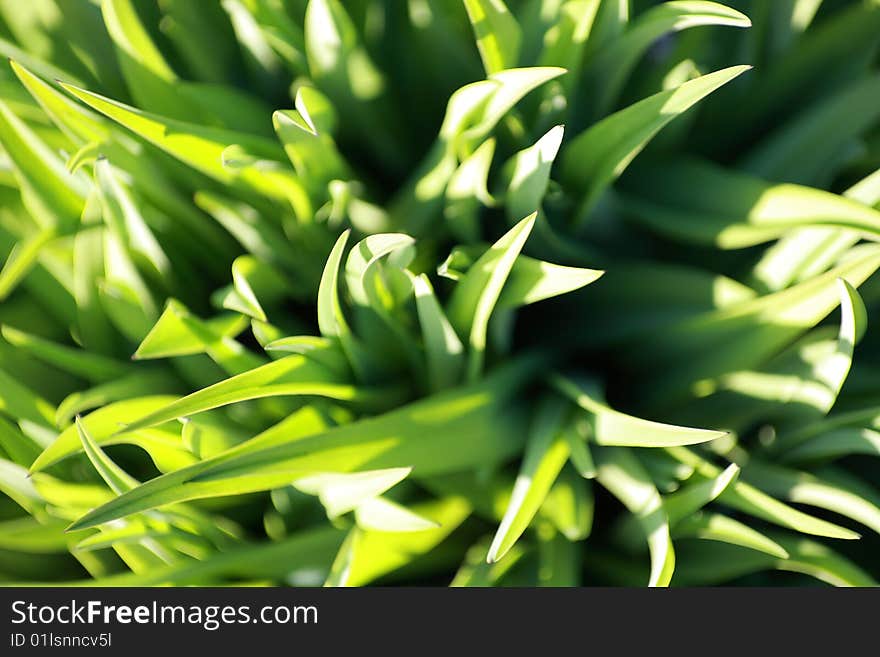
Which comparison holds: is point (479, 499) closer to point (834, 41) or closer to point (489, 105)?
point (489, 105)

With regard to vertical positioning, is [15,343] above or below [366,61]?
below

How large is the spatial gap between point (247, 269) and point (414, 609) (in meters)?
0.20

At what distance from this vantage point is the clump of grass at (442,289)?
0.43 m

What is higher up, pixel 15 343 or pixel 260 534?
pixel 15 343

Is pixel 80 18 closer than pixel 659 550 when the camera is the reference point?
No

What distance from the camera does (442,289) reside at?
497mm

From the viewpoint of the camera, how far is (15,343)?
19.1 inches

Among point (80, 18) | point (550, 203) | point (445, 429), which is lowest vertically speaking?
point (445, 429)

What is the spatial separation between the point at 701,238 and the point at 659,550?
0.18m

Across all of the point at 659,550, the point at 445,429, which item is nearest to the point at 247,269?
the point at 445,429

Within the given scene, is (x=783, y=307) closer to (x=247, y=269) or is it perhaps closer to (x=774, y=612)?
(x=774, y=612)

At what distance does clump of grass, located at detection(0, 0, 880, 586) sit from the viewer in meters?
0.43

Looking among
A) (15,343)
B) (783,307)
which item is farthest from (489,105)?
(15,343)

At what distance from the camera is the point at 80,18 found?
52 cm
